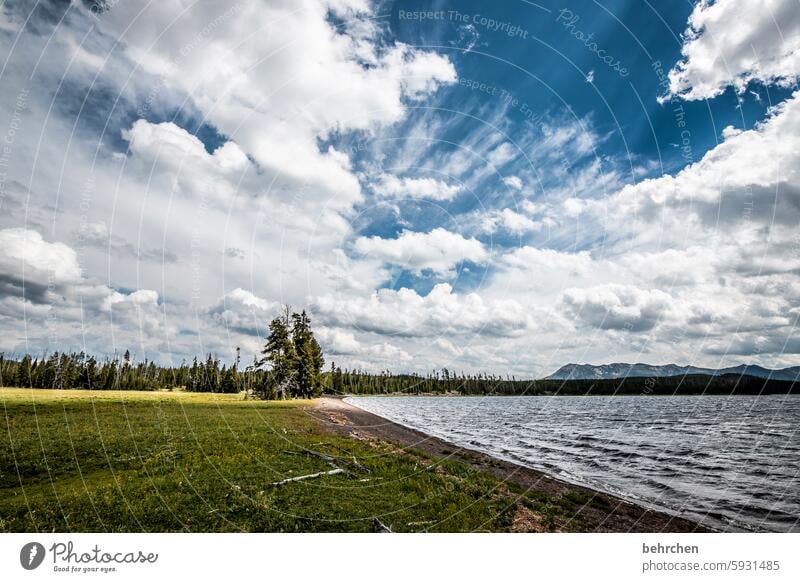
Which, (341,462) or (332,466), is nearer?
(332,466)

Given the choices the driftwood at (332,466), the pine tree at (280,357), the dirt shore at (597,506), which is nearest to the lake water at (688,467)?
the dirt shore at (597,506)

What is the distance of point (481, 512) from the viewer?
461 inches

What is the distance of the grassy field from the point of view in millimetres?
9492

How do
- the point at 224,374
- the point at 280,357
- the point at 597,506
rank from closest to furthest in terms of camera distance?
the point at 597,506 < the point at 280,357 < the point at 224,374

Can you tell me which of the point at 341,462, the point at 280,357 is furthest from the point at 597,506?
the point at 280,357

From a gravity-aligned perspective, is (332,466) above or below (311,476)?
below

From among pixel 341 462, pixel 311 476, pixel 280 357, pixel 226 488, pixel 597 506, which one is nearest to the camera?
pixel 226 488

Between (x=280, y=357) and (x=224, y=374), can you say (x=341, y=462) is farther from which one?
(x=224, y=374)

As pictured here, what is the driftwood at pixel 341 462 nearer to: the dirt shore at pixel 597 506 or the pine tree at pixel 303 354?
the dirt shore at pixel 597 506

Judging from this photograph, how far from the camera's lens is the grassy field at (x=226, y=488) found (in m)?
9.49

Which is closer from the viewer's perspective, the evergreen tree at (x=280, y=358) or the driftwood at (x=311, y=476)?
the driftwood at (x=311, y=476)

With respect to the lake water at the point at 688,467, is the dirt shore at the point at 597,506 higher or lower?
higher

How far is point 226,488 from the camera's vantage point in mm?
11633
